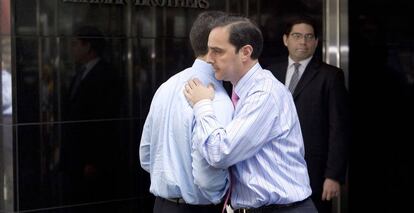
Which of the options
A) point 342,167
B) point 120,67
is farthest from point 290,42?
point 120,67

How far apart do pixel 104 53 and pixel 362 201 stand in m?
2.58

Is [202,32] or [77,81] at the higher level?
[202,32]

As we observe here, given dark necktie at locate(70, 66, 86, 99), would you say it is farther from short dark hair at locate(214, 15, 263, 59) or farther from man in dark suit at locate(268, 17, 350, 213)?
short dark hair at locate(214, 15, 263, 59)

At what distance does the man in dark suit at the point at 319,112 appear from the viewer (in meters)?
5.85

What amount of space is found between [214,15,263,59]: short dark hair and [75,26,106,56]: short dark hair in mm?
3193

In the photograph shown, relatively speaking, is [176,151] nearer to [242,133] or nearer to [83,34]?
[242,133]

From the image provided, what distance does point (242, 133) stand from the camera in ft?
11.6

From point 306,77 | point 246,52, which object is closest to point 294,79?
point 306,77

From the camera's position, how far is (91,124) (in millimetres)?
6941

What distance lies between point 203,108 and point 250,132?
25cm

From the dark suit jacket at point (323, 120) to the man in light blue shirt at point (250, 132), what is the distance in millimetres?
2040

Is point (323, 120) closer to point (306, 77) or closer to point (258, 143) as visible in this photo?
point (306, 77)

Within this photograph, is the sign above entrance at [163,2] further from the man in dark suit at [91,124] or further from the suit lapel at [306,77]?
the suit lapel at [306,77]

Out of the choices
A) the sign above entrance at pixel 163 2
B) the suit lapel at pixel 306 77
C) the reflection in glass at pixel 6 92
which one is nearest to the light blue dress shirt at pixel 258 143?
the suit lapel at pixel 306 77
